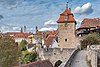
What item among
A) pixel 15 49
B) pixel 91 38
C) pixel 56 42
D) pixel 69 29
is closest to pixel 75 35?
pixel 69 29

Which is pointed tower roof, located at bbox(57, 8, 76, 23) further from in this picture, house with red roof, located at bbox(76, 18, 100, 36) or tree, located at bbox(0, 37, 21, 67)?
tree, located at bbox(0, 37, 21, 67)

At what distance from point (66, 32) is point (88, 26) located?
412 cm

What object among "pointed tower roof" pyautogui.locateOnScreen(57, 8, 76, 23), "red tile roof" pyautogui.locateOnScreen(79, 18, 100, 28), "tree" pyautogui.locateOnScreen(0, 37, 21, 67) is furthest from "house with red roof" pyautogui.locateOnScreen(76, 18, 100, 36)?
"tree" pyautogui.locateOnScreen(0, 37, 21, 67)

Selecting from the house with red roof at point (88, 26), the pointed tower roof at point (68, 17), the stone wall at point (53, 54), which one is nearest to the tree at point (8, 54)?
the stone wall at point (53, 54)

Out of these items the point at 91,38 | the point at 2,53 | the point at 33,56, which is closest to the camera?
the point at 2,53

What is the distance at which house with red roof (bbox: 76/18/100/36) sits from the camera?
50.2 metres

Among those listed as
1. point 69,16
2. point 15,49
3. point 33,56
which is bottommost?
point 33,56

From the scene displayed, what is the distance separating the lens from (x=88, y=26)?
50.6m

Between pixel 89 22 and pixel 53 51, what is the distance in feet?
43.5

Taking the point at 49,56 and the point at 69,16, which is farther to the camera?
the point at 69,16

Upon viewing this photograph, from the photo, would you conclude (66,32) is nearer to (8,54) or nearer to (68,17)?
(68,17)

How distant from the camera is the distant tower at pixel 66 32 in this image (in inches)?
1970

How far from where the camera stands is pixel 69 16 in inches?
2007

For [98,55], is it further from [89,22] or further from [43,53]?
[89,22]
